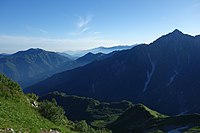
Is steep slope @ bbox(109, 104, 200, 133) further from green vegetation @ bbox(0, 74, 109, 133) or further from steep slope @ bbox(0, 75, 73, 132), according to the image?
steep slope @ bbox(0, 75, 73, 132)

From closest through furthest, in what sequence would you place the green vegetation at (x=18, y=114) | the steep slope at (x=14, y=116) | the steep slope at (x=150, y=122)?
the steep slope at (x=14, y=116)
the green vegetation at (x=18, y=114)
the steep slope at (x=150, y=122)

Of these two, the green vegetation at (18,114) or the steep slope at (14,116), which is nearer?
the steep slope at (14,116)

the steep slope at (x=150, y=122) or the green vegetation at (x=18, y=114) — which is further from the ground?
the green vegetation at (x=18, y=114)

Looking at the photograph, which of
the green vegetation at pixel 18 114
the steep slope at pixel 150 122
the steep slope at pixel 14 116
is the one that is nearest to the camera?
the steep slope at pixel 14 116

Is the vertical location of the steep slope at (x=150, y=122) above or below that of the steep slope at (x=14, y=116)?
below

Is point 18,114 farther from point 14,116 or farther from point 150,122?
point 150,122

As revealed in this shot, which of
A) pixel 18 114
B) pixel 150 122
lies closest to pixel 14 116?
pixel 18 114

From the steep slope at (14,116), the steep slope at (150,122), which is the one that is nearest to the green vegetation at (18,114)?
the steep slope at (14,116)

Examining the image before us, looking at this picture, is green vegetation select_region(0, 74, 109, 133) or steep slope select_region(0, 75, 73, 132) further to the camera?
green vegetation select_region(0, 74, 109, 133)

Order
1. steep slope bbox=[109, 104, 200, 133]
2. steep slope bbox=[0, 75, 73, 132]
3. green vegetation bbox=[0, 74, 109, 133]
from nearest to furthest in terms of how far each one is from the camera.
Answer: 1. steep slope bbox=[0, 75, 73, 132]
2. green vegetation bbox=[0, 74, 109, 133]
3. steep slope bbox=[109, 104, 200, 133]

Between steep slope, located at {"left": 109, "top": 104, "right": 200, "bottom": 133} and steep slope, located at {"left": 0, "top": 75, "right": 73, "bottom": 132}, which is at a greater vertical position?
steep slope, located at {"left": 0, "top": 75, "right": 73, "bottom": 132}

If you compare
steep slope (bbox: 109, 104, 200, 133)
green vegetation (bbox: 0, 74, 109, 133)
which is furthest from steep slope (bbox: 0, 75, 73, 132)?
steep slope (bbox: 109, 104, 200, 133)

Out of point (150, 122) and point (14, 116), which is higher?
point (14, 116)

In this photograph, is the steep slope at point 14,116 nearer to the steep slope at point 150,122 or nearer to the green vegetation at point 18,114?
the green vegetation at point 18,114
